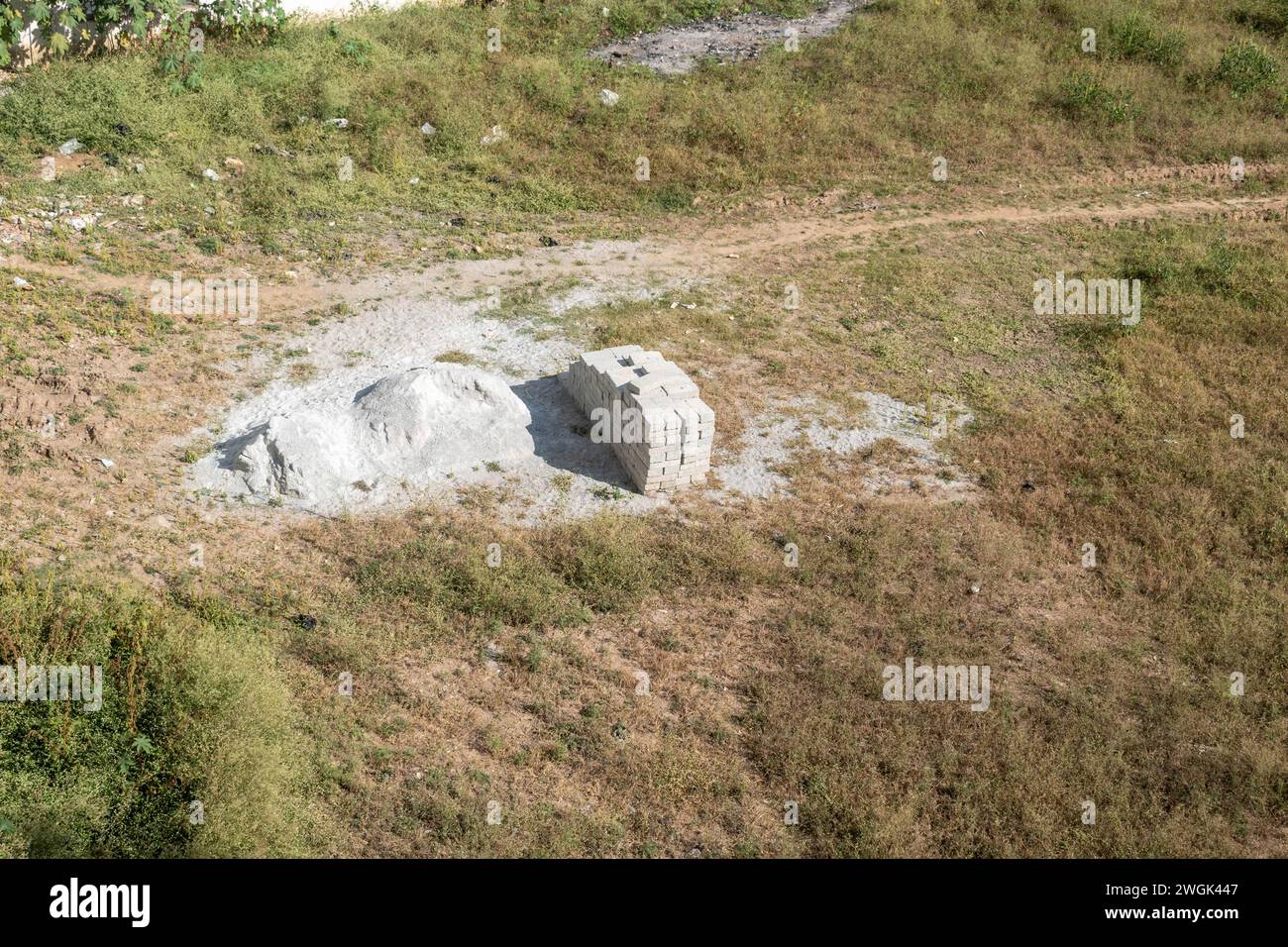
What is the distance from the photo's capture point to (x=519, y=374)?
13000 mm

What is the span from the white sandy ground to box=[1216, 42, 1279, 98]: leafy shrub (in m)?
13.4

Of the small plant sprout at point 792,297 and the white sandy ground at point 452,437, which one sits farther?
the small plant sprout at point 792,297

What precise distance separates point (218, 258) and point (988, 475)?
10692 mm

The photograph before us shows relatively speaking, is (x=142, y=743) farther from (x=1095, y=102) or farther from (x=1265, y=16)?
(x=1265, y=16)

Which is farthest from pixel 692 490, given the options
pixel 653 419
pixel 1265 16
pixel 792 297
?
pixel 1265 16

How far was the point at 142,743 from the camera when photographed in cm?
751

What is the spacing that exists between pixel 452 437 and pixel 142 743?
4.81m

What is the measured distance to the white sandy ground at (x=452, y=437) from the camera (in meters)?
10.8

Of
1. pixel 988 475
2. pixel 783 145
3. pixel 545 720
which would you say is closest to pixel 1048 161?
pixel 783 145

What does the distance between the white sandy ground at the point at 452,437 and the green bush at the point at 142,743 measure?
251 cm

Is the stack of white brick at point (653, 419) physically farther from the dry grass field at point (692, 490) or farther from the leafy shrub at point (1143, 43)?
the leafy shrub at point (1143, 43)

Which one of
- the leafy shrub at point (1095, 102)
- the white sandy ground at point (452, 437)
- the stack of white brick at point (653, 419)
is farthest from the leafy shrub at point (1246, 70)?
the stack of white brick at point (653, 419)

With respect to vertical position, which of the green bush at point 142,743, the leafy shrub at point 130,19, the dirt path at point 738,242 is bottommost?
the green bush at point 142,743
